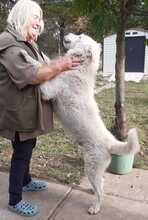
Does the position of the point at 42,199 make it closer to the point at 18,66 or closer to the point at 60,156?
the point at 60,156

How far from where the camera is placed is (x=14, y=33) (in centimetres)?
277

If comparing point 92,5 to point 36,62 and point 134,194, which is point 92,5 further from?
point 134,194

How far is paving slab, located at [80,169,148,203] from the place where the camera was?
3.62 metres

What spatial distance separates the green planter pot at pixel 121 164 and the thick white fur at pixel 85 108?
91 cm

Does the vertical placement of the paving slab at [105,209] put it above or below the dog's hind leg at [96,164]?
below

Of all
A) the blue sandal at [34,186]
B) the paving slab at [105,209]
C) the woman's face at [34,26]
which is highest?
the woman's face at [34,26]

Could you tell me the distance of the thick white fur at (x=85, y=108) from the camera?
2939mm

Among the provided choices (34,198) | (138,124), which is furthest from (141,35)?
(34,198)

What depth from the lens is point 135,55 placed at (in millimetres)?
18328

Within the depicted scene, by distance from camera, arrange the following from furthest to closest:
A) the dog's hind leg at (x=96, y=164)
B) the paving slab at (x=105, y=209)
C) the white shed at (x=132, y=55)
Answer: the white shed at (x=132, y=55), the paving slab at (x=105, y=209), the dog's hind leg at (x=96, y=164)

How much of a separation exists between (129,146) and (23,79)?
1.12m

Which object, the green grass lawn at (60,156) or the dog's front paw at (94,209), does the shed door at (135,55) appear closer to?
the green grass lawn at (60,156)

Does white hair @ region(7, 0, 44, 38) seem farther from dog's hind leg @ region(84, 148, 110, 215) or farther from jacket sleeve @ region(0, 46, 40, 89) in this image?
dog's hind leg @ region(84, 148, 110, 215)

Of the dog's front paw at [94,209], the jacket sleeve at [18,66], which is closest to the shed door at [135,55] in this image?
the dog's front paw at [94,209]
